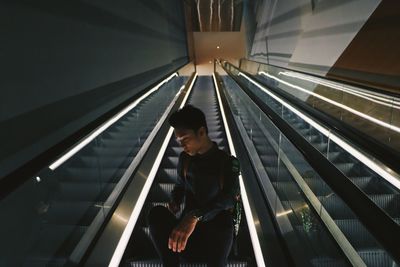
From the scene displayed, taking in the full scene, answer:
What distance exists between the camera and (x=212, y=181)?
7.58 ft

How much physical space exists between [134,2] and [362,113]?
5418mm

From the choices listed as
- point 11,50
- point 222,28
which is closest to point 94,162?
point 11,50

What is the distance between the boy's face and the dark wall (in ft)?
4.21

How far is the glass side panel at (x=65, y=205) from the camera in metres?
1.79

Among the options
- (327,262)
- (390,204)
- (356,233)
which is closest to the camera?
(356,233)

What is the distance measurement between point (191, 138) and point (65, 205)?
802 mm

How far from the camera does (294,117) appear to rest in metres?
4.75

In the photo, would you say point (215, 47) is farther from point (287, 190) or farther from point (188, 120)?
point (188, 120)

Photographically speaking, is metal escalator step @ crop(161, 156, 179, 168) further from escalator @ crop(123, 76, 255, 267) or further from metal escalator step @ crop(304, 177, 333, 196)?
metal escalator step @ crop(304, 177, 333, 196)

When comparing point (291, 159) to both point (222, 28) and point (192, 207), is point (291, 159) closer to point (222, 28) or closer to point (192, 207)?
point (192, 207)

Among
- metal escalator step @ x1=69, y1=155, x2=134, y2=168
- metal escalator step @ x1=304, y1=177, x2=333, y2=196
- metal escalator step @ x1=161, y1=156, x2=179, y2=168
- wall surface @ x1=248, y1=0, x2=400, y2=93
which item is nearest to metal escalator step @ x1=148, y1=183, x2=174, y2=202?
metal escalator step @ x1=69, y1=155, x2=134, y2=168

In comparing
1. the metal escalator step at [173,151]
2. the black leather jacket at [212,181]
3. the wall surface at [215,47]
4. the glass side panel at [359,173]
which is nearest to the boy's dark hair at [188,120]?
the black leather jacket at [212,181]

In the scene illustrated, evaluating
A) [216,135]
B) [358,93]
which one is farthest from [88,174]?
[216,135]

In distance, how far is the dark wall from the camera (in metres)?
2.97
